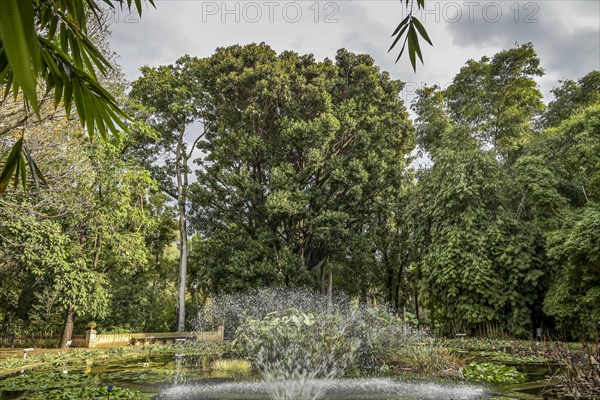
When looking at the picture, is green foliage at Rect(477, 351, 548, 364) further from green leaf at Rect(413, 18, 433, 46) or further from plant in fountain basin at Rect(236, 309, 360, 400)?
green leaf at Rect(413, 18, 433, 46)

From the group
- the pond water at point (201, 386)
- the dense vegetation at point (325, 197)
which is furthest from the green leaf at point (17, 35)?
the dense vegetation at point (325, 197)

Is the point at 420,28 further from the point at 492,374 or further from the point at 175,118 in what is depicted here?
the point at 175,118

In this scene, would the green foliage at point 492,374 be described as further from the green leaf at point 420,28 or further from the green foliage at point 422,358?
the green leaf at point 420,28

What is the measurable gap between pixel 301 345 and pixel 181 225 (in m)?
13.5

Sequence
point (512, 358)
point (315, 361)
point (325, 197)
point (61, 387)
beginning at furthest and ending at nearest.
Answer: point (325, 197), point (512, 358), point (315, 361), point (61, 387)

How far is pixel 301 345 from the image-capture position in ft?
25.7

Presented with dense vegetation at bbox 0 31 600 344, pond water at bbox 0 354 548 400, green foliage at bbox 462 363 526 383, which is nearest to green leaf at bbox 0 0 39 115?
pond water at bbox 0 354 548 400

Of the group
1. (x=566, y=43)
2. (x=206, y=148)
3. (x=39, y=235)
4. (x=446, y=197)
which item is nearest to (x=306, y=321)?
(x=39, y=235)

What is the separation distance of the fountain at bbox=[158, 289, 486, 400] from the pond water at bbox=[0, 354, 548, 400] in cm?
1

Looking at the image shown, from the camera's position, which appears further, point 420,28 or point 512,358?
point 512,358

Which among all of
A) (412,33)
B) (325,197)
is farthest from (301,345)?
(325,197)

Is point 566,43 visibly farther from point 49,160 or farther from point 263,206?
point 49,160

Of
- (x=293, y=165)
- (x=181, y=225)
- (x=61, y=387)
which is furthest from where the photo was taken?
(x=181, y=225)

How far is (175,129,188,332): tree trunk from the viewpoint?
18859mm
